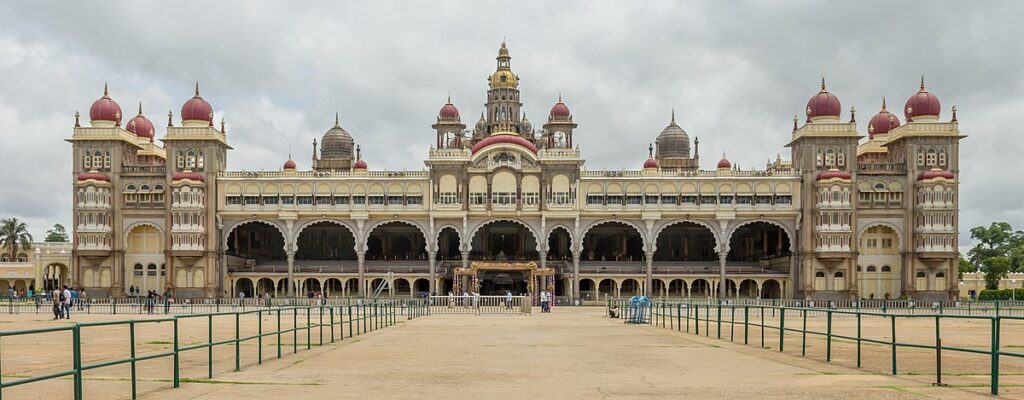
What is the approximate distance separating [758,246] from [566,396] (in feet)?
229

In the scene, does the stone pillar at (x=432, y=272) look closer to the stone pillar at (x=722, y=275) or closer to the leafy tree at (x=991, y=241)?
→ the stone pillar at (x=722, y=275)

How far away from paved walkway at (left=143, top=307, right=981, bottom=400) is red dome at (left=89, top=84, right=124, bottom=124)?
57540 millimetres

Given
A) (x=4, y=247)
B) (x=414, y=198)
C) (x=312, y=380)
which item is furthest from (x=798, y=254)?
(x=4, y=247)

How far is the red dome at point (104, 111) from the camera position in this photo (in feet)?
248

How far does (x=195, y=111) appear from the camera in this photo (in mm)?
75250

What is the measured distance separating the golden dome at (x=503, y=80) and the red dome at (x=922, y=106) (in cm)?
3313

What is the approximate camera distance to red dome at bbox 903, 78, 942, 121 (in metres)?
73.1

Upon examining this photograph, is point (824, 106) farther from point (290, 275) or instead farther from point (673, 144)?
point (290, 275)

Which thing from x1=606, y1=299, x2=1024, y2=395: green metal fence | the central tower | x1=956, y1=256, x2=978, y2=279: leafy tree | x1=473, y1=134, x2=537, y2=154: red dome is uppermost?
the central tower

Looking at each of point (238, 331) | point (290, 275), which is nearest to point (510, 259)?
point (290, 275)

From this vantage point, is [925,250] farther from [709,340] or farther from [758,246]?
[709,340]

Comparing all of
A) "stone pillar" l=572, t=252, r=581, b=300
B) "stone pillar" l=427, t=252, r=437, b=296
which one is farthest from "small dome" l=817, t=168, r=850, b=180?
"stone pillar" l=427, t=252, r=437, b=296

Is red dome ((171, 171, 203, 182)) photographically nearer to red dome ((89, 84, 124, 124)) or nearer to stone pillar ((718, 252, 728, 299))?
red dome ((89, 84, 124, 124))

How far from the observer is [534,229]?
2881 inches
